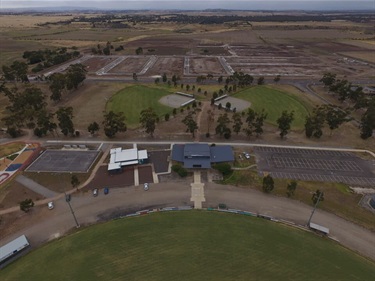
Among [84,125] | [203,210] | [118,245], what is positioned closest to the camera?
[118,245]

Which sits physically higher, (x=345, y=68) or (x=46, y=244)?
(x=345, y=68)

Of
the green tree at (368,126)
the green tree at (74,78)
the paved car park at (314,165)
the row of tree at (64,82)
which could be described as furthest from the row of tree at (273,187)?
the green tree at (74,78)

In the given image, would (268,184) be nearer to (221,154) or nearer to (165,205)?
(221,154)

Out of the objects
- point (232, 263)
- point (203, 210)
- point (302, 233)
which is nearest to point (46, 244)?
point (203, 210)

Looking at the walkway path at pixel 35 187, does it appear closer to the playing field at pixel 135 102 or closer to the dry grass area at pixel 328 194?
the playing field at pixel 135 102

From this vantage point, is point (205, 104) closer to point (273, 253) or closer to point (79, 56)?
point (273, 253)

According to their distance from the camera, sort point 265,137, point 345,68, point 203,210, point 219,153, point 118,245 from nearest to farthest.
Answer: point 118,245 < point 203,210 < point 219,153 < point 265,137 < point 345,68

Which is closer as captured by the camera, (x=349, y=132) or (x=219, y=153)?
(x=219, y=153)
